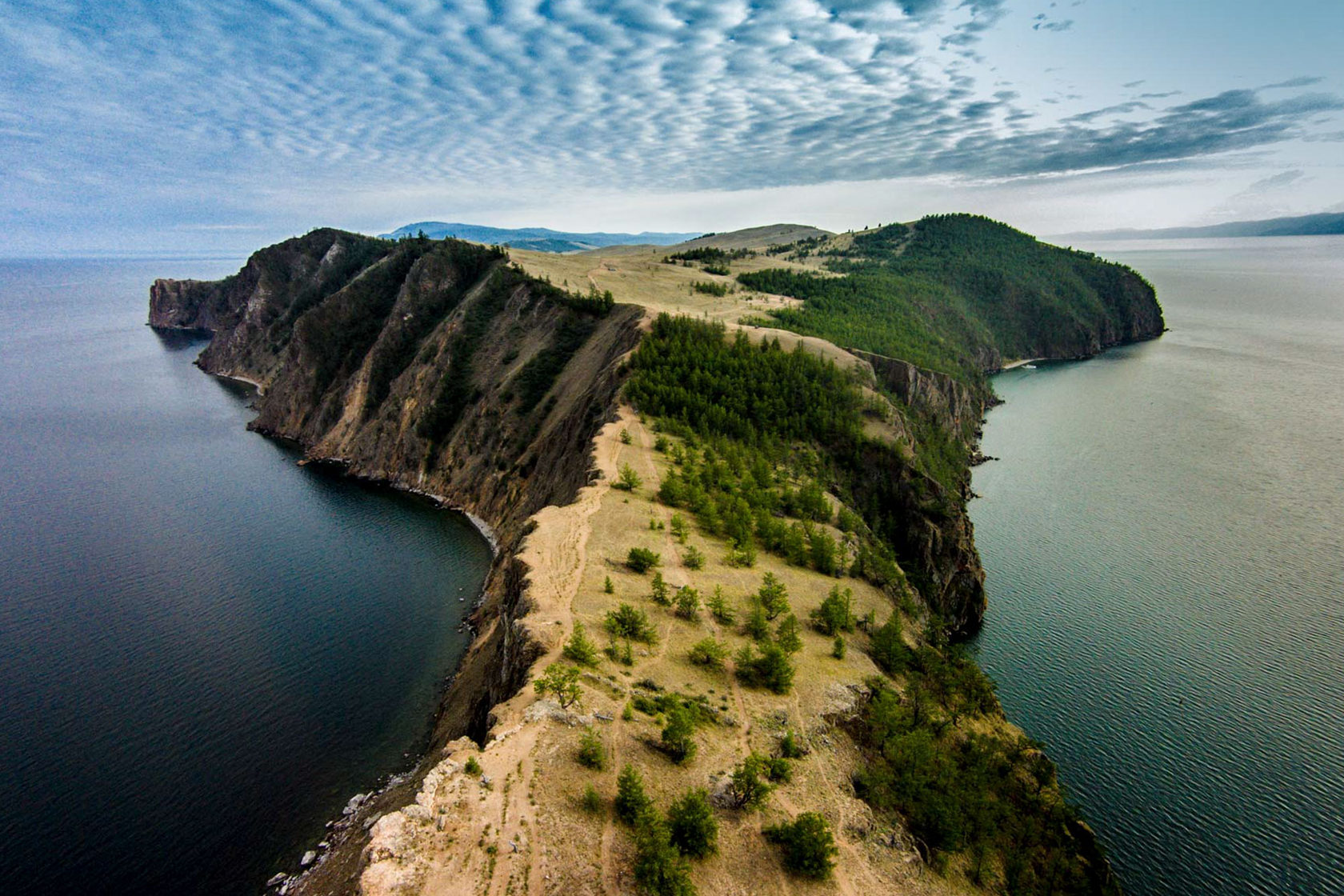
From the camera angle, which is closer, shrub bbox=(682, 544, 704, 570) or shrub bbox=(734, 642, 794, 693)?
shrub bbox=(734, 642, 794, 693)

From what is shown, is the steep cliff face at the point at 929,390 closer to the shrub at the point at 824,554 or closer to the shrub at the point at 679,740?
the shrub at the point at 824,554

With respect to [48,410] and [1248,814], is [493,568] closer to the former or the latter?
[1248,814]

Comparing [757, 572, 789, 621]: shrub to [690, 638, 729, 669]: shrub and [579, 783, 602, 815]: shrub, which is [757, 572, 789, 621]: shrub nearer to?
[690, 638, 729, 669]: shrub

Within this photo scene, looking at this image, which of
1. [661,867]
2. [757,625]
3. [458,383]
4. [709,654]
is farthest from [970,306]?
[661,867]

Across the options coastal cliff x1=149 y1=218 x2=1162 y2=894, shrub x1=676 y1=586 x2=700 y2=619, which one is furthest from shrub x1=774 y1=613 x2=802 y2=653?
shrub x1=676 y1=586 x2=700 y2=619

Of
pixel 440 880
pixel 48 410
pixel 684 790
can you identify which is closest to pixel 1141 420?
pixel 684 790

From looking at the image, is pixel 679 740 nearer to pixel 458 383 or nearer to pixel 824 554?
pixel 824 554
